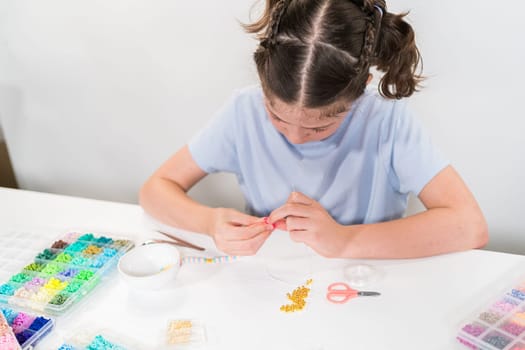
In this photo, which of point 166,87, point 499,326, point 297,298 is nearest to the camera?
point 499,326

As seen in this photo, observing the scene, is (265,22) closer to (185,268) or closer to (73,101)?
(185,268)

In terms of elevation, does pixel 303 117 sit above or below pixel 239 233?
above

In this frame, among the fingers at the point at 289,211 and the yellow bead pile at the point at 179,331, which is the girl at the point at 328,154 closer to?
the fingers at the point at 289,211

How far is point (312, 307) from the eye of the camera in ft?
3.11

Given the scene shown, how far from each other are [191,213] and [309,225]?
344mm

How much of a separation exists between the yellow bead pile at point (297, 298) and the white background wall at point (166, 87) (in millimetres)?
737

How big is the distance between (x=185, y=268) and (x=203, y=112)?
70 centimetres

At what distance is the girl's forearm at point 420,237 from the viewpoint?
1.07m

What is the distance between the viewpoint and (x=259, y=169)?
4.25 ft

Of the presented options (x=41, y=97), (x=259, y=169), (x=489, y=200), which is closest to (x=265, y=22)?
(x=259, y=169)

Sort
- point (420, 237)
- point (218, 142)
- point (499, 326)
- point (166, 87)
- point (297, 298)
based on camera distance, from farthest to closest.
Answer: point (166, 87), point (218, 142), point (420, 237), point (297, 298), point (499, 326)

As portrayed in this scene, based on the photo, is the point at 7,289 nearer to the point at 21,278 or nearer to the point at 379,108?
the point at 21,278

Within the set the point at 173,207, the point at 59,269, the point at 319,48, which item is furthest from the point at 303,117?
the point at 59,269

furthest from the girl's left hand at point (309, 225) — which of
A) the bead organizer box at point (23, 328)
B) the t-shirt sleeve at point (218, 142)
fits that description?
the bead organizer box at point (23, 328)
